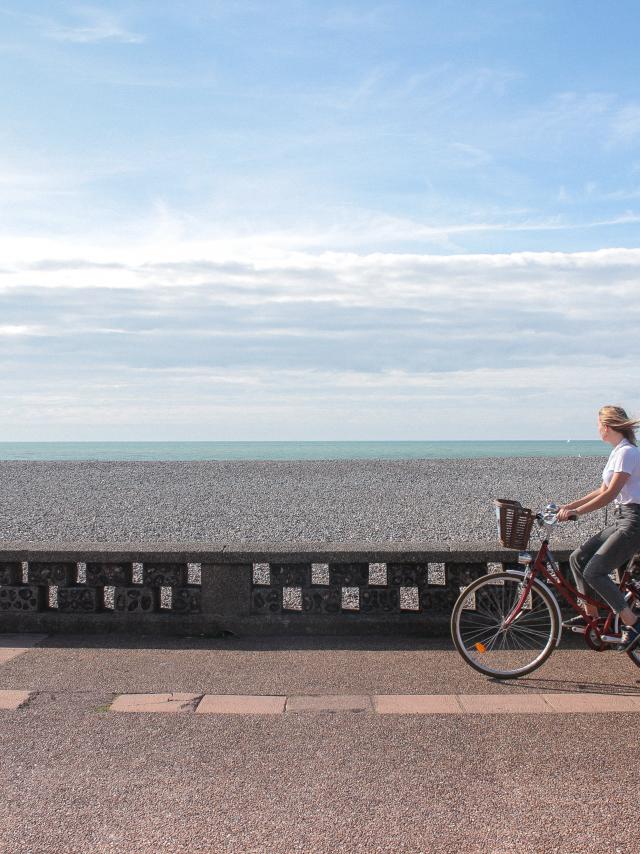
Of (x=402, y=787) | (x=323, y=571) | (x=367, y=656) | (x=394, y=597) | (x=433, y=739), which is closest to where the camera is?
(x=402, y=787)

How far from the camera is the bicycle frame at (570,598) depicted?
5.92 metres

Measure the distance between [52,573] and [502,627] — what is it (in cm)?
360

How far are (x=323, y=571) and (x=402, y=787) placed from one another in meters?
12.7

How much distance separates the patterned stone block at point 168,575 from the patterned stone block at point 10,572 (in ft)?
3.48

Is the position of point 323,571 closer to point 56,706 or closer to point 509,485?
point 56,706

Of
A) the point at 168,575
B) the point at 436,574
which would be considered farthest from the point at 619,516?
the point at 436,574

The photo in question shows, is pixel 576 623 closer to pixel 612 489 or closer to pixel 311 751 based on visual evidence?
pixel 612 489

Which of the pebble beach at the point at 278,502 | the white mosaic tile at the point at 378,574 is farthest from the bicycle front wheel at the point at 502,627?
the white mosaic tile at the point at 378,574

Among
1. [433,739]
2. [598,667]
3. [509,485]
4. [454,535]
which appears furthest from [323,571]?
[509,485]

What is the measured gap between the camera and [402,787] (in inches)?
158

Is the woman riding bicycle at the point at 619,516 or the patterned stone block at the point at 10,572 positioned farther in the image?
the patterned stone block at the point at 10,572

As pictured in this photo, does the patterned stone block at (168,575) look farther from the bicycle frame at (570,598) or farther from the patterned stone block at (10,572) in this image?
the bicycle frame at (570,598)

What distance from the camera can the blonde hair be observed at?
5.85 m

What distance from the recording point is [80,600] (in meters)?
7.24
